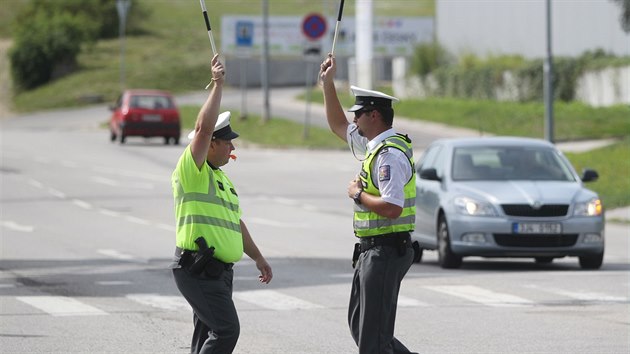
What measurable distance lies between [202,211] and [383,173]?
934 millimetres

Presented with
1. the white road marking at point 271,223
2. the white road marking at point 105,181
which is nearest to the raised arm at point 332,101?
the white road marking at point 271,223

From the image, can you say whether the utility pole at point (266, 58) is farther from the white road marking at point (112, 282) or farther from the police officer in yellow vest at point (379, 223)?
the police officer in yellow vest at point (379, 223)

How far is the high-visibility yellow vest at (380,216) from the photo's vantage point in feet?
25.3

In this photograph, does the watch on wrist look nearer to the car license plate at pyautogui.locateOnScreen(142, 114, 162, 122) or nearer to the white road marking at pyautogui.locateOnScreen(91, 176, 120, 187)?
the white road marking at pyautogui.locateOnScreen(91, 176, 120, 187)

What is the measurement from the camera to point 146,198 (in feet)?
92.1

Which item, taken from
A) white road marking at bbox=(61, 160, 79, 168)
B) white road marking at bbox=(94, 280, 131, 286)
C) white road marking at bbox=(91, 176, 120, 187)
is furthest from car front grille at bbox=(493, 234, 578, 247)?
white road marking at bbox=(61, 160, 79, 168)

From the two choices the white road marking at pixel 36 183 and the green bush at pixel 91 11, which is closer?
the white road marking at pixel 36 183

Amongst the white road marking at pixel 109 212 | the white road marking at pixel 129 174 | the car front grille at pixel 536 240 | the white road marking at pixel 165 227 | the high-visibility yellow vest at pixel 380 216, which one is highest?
the high-visibility yellow vest at pixel 380 216

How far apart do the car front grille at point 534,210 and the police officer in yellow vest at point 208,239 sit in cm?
919

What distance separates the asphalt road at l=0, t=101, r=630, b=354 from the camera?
442 inches

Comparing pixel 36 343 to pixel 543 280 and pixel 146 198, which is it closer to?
pixel 543 280

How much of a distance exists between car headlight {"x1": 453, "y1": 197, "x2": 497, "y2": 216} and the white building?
29.5m

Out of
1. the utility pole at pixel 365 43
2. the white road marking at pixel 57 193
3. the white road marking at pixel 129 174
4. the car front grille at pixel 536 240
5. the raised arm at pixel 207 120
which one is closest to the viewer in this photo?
the raised arm at pixel 207 120

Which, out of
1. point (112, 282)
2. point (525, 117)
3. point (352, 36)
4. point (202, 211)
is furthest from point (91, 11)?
point (202, 211)
